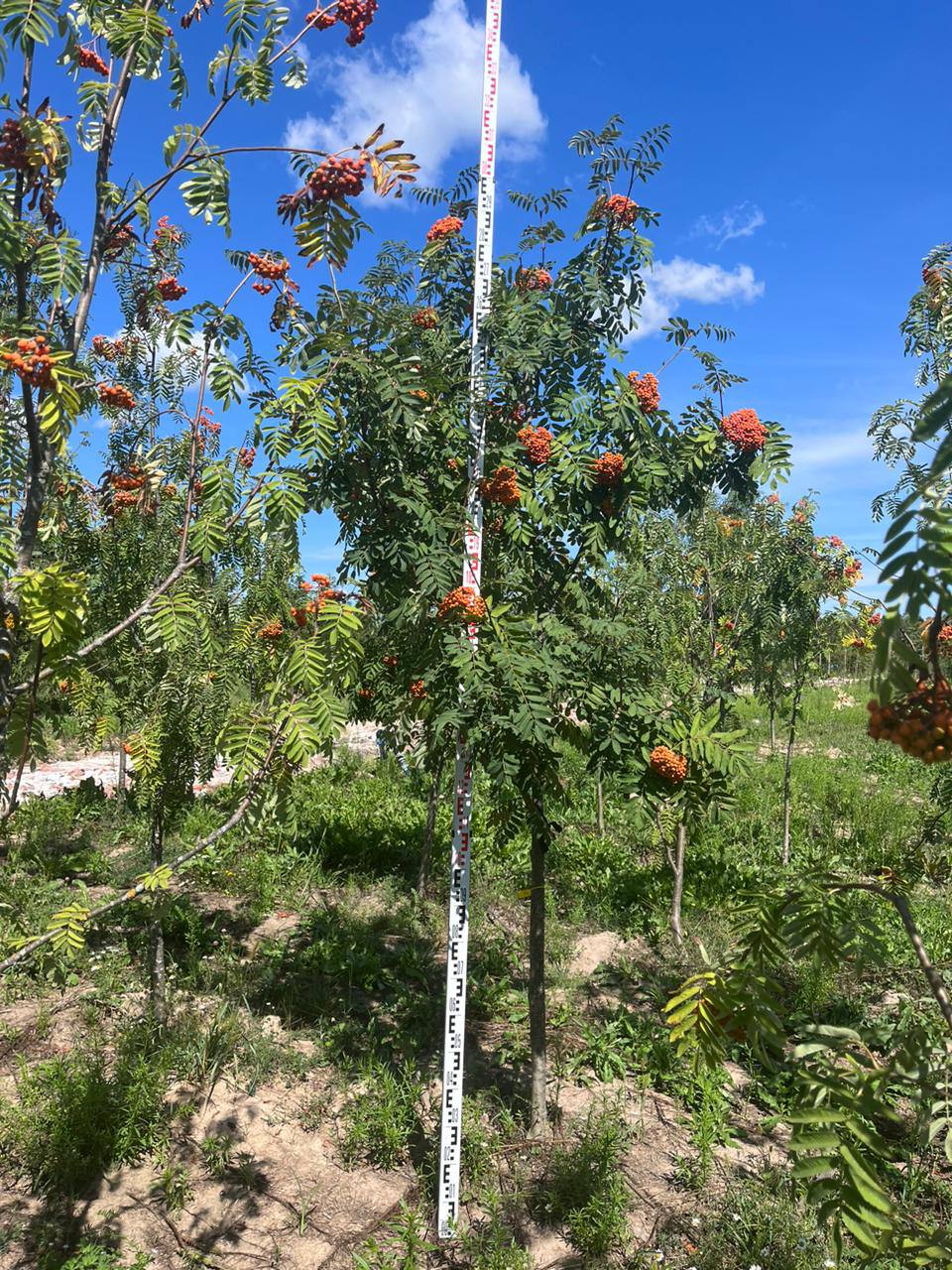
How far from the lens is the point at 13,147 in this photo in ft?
6.73

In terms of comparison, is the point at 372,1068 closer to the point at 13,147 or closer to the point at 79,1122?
the point at 79,1122

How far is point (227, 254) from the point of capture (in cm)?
273

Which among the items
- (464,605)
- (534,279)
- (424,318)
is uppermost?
(534,279)

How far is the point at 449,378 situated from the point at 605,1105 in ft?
12.2

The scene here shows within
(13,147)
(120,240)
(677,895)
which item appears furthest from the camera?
(677,895)

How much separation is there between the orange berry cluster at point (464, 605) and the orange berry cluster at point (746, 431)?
4.87 ft

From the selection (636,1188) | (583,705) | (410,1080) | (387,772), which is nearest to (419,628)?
(583,705)

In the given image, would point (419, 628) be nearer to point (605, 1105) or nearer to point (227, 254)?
point (227, 254)


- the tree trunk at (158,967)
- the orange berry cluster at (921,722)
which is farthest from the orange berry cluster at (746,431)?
the tree trunk at (158,967)

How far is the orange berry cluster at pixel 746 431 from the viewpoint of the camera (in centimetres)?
365

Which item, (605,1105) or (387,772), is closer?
(605,1105)

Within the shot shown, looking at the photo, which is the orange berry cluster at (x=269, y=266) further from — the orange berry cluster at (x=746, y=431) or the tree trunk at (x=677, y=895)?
the tree trunk at (x=677, y=895)

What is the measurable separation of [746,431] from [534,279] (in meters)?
1.29

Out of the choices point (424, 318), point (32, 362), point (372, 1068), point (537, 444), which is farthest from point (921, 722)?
point (372, 1068)
